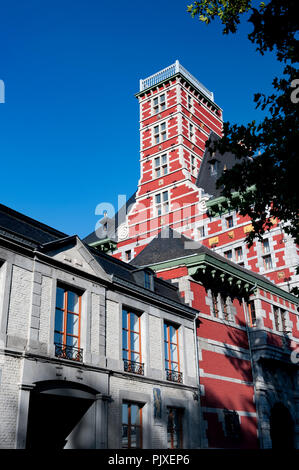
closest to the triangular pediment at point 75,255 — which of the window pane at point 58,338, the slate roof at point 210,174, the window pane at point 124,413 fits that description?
the window pane at point 58,338

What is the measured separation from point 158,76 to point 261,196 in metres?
36.7

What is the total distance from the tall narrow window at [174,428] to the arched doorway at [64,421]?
3.79 metres

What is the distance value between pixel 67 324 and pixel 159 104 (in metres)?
33.2

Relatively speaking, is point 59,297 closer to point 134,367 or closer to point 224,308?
point 134,367

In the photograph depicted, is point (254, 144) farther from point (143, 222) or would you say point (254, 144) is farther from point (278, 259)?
point (143, 222)

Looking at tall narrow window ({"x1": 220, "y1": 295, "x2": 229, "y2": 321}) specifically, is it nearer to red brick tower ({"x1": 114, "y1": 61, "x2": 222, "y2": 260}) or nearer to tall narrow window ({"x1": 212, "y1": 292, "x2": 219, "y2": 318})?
tall narrow window ({"x1": 212, "y1": 292, "x2": 219, "y2": 318})

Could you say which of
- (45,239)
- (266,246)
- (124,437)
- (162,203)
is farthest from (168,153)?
(124,437)

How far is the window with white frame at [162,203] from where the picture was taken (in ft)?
128

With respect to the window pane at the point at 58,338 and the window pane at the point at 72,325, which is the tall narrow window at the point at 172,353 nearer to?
the window pane at the point at 72,325

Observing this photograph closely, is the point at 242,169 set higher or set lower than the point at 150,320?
higher

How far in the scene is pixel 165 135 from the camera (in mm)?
42469

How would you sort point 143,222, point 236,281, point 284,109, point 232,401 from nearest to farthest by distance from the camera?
point 284,109
point 232,401
point 236,281
point 143,222
